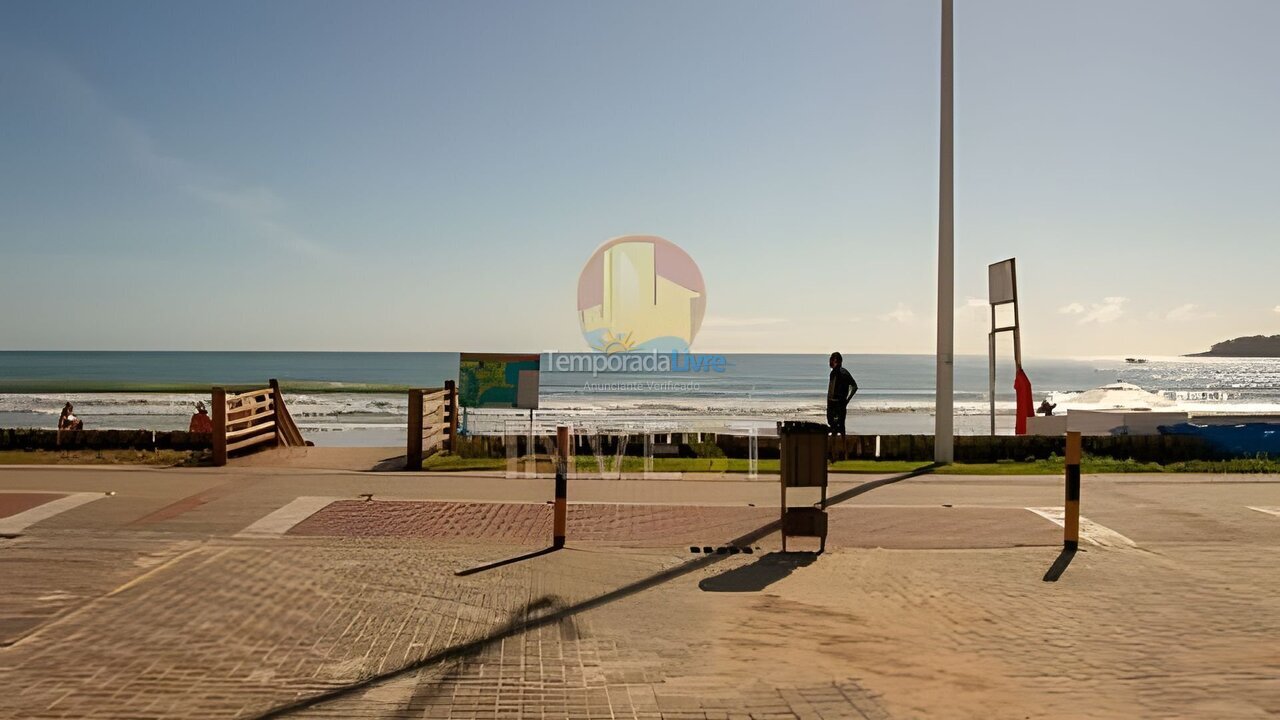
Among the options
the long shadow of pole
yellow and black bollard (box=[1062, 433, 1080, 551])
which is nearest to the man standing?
the long shadow of pole

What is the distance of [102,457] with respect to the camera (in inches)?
664

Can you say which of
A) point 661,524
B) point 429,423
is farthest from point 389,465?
point 661,524

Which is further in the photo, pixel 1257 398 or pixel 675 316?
pixel 1257 398

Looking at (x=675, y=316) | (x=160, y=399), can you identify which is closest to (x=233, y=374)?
(x=160, y=399)

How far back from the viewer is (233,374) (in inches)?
3981

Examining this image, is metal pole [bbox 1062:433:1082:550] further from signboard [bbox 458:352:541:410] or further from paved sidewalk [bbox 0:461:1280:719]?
signboard [bbox 458:352:541:410]

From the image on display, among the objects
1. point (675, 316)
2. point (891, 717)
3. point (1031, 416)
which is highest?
point (675, 316)

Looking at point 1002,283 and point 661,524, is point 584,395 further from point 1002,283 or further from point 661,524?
point 661,524

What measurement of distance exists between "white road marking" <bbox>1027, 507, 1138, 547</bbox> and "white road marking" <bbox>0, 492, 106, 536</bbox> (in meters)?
10.5

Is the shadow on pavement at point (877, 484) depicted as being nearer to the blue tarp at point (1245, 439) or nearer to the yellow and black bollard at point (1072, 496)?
the yellow and black bollard at point (1072, 496)

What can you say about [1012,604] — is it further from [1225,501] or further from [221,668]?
[1225,501]

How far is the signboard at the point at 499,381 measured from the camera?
58.3ft

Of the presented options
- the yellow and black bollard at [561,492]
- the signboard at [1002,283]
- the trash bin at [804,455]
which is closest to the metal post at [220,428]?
the yellow and black bollard at [561,492]

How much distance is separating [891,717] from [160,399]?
64.0 metres
